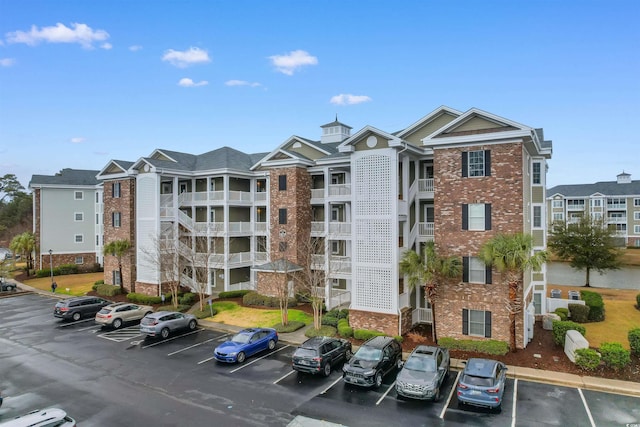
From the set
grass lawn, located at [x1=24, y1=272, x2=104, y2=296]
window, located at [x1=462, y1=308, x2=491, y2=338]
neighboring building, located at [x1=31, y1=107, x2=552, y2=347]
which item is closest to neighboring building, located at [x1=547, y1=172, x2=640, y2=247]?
neighboring building, located at [x1=31, y1=107, x2=552, y2=347]

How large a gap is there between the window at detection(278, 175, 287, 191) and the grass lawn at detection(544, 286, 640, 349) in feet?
74.5

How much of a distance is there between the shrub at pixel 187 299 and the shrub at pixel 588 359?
2644 cm

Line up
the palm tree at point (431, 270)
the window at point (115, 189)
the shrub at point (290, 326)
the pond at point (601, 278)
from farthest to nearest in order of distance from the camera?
the pond at point (601, 278), the window at point (115, 189), the shrub at point (290, 326), the palm tree at point (431, 270)

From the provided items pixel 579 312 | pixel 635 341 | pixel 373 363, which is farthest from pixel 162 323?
pixel 579 312

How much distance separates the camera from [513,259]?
19406 mm

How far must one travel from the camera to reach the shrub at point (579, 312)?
26656mm

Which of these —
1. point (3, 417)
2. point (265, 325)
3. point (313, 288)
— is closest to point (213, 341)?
point (265, 325)

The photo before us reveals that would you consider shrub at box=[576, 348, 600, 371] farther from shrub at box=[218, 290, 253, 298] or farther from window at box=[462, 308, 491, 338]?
shrub at box=[218, 290, 253, 298]

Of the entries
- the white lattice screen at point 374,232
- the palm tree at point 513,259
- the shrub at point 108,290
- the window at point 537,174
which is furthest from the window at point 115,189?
the window at point 537,174

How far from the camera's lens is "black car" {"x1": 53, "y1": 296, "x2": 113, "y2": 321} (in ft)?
93.1

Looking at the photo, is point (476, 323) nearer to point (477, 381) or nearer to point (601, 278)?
point (477, 381)

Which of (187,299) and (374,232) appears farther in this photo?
(187,299)

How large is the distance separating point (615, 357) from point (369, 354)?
10.6 meters

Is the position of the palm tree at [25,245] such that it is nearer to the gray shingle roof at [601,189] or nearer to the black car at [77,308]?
the black car at [77,308]
